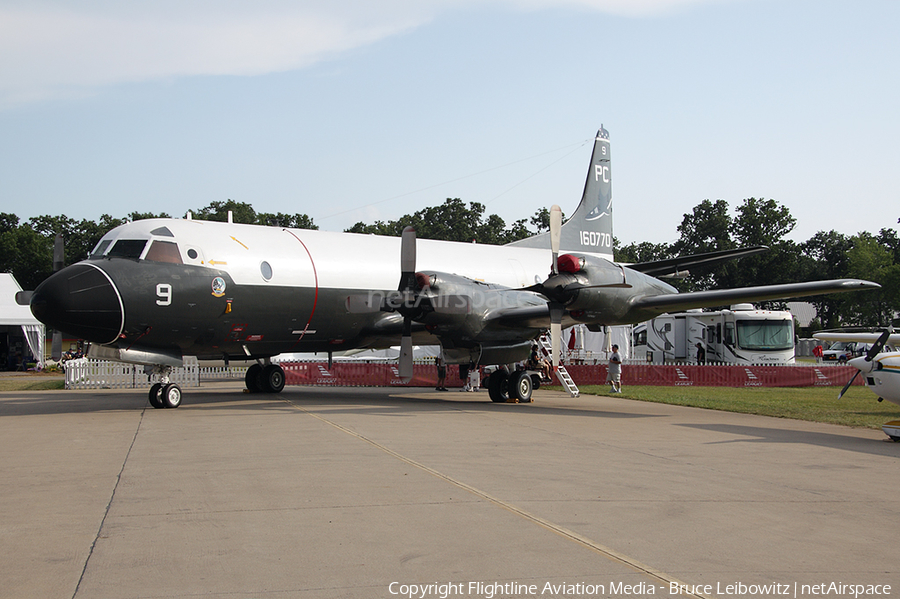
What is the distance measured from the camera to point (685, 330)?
119 feet

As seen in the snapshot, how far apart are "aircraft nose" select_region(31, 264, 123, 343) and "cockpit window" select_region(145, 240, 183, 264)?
112cm

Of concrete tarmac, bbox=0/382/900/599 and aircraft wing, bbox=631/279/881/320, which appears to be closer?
concrete tarmac, bbox=0/382/900/599

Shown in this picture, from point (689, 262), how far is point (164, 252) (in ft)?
42.7

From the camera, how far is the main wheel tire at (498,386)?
18.0 meters

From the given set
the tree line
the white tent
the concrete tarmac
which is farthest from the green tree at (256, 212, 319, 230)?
the concrete tarmac

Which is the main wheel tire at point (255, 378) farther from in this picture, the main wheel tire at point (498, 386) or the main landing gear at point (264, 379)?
the main wheel tire at point (498, 386)

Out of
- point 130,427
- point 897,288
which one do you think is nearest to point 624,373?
point 130,427

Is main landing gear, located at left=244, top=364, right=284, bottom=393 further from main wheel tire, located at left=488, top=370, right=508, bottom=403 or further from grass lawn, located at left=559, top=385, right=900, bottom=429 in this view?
grass lawn, located at left=559, top=385, right=900, bottom=429

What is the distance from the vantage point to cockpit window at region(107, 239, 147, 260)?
46.1 feet

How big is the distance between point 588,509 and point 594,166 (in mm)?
20161

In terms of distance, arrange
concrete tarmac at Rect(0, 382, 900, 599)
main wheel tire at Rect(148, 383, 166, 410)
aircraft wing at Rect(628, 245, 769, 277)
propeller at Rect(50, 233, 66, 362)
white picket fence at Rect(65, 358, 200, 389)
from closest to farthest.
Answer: concrete tarmac at Rect(0, 382, 900, 599) → propeller at Rect(50, 233, 66, 362) → main wheel tire at Rect(148, 383, 166, 410) → aircraft wing at Rect(628, 245, 769, 277) → white picket fence at Rect(65, 358, 200, 389)

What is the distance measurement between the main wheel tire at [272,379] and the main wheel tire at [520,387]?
6.78 m

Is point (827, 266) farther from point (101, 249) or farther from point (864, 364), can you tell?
point (101, 249)

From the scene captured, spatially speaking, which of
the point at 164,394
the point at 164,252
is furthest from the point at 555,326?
the point at 164,394
